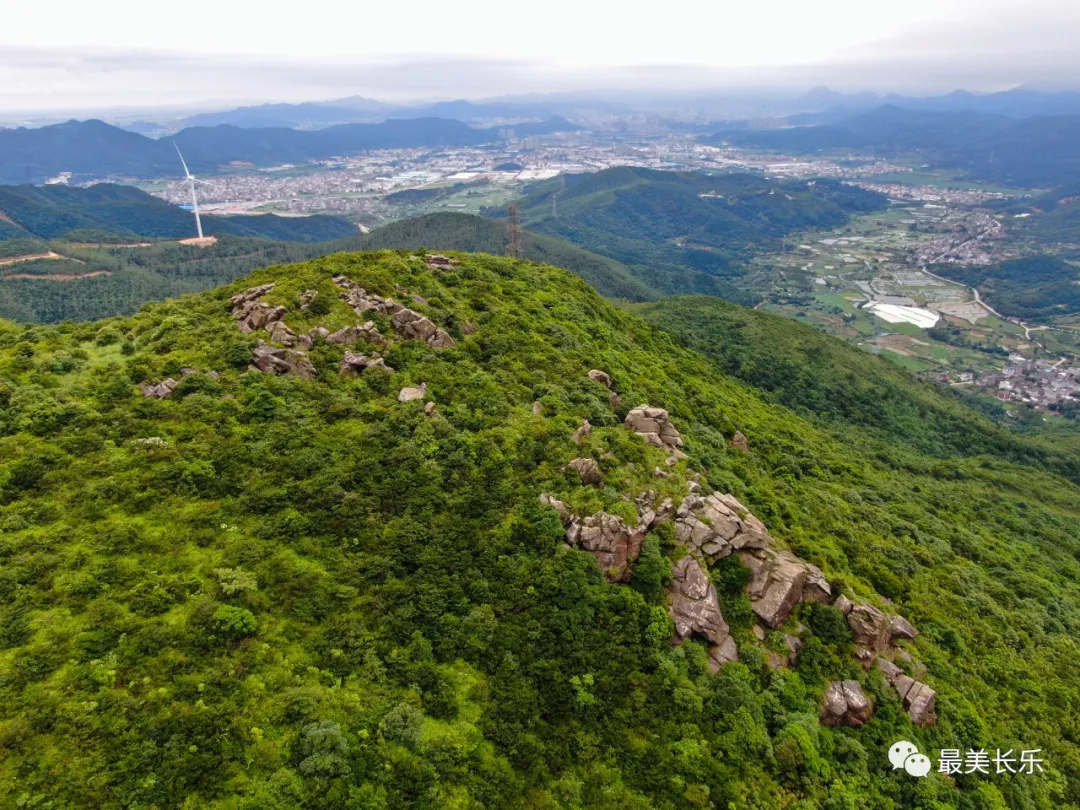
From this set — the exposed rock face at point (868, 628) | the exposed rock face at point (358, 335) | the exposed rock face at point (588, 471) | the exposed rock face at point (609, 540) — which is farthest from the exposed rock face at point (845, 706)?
the exposed rock face at point (358, 335)

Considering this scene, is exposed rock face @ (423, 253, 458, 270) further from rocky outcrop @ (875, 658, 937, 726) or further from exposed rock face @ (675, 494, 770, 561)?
rocky outcrop @ (875, 658, 937, 726)

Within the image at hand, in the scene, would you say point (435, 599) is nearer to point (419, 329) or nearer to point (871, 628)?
point (419, 329)

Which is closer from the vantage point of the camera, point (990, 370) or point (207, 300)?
point (207, 300)

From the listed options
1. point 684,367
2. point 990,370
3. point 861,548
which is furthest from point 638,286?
point 861,548

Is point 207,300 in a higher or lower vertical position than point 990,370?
higher

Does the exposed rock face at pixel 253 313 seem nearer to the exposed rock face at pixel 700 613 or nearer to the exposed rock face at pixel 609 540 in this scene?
the exposed rock face at pixel 609 540

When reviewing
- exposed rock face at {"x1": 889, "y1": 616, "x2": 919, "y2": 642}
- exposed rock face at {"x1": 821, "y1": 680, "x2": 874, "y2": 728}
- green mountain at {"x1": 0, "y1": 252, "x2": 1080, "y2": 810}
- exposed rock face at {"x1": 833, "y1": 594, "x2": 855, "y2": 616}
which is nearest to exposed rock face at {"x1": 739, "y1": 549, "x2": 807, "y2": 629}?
green mountain at {"x1": 0, "y1": 252, "x2": 1080, "y2": 810}

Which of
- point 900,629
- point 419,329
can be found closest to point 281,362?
point 419,329

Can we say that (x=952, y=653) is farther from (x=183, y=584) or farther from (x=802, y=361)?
(x=802, y=361)
